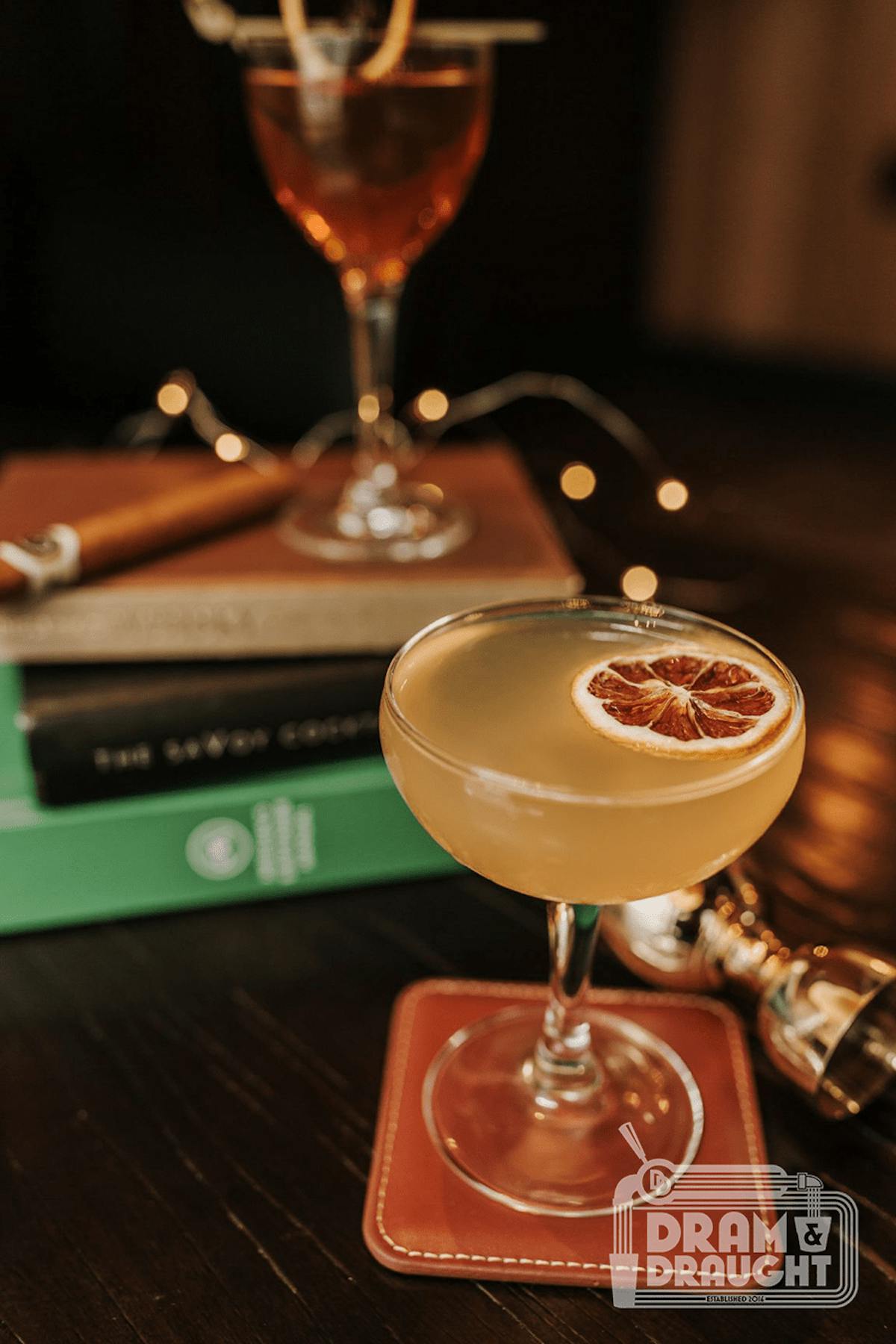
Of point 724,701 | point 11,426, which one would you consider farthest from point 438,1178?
point 11,426

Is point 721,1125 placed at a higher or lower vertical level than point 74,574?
lower

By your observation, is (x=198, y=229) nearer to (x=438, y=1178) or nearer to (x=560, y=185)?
(x=438, y=1178)

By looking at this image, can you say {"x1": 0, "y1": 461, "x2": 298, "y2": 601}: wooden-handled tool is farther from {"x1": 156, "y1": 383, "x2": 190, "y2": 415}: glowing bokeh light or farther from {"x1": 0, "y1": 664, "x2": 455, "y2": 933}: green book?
{"x1": 156, "y1": 383, "x2": 190, "y2": 415}: glowing bokeh light

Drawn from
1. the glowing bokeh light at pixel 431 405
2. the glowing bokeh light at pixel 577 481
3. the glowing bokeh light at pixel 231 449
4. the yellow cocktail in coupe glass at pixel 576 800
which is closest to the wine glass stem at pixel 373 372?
the glowing bokeh light at pixel 231 449

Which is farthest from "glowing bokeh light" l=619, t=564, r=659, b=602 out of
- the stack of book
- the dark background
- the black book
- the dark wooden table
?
the dark background

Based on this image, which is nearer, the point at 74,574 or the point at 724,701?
the point at 724,701

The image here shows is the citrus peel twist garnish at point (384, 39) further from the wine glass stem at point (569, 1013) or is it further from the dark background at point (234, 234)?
the dark background at point (234, 234)

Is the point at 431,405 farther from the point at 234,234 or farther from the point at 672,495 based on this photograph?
the point at 234,234

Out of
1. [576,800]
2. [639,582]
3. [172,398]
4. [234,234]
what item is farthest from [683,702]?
[234,234]

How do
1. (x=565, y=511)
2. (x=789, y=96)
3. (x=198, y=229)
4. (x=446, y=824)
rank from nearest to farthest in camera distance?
(x=446, y=824)
(x=565, y=511)
(x=198, y=229)
(x=789, y=96)
